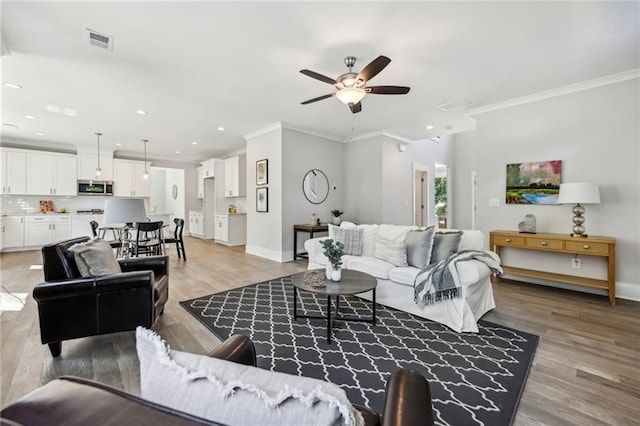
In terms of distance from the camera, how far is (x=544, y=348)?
2.21 metres

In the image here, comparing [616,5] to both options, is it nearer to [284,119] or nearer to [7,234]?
[284,119]

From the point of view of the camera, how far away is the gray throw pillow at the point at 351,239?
362 centimetres

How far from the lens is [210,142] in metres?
6.91

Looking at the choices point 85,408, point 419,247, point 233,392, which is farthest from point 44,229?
point 233,392

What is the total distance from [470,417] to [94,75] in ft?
15.9

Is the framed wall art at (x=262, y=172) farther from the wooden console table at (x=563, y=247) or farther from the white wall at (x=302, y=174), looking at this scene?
the wooden console table at (x=563, y=247)

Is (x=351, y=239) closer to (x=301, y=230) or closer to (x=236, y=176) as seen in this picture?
(x=301, y=230)

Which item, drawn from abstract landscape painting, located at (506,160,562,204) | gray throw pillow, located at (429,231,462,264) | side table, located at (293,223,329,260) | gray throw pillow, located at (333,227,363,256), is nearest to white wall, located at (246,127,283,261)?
side table, located at (293,223,329,260)

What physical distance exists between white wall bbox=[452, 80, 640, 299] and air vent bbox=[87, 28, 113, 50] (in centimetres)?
502

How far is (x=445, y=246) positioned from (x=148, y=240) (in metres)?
4.84

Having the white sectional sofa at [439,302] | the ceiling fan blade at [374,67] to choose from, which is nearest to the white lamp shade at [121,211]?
the white sectional sofa at [439,302]

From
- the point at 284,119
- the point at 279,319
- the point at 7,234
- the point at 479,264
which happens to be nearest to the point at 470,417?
the point at 479,264

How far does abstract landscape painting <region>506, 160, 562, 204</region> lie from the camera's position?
3842 mm

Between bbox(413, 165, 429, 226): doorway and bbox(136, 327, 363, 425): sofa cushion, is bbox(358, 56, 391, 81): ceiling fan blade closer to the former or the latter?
bbox(136, 327, 363, 425): sofa cushion
